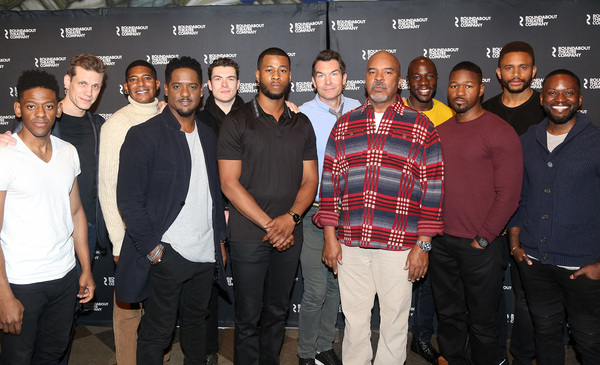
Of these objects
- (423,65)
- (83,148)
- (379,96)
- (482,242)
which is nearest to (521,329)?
(482,242)

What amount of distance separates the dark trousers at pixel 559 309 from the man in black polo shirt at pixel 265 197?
1.41 m

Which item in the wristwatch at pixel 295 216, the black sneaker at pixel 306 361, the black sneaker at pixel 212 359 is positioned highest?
the wristwatch at pixel 295 216

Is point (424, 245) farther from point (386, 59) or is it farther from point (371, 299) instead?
point (386, 59)

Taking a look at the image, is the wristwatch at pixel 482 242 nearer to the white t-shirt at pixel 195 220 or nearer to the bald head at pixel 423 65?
the bald head at pixel 423 65

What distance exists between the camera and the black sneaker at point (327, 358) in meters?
3.22

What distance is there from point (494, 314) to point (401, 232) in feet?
2.81

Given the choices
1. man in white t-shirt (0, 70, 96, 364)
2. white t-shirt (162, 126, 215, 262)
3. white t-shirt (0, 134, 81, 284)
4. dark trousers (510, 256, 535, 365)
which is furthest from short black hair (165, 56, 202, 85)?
dark trousers (510, 256, 535, 365)

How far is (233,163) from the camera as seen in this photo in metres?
2.63

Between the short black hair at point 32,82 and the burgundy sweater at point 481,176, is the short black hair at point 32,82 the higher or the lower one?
the higher one

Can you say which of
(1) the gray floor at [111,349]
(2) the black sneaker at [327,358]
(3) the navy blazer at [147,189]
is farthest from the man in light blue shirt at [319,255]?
(3) the navy blazer at [147,189]

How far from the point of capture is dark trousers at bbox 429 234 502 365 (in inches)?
108

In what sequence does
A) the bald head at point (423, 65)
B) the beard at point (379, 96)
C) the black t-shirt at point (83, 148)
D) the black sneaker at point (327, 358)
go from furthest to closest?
the bald head at point (423, 65), the black sneaker at point (327, 358), the black t-shirt at point (83, 148), the beard at point (379, 96)

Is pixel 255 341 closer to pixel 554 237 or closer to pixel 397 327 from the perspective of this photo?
pixel 397 327

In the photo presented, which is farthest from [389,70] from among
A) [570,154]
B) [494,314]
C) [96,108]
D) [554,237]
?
[96,108]
